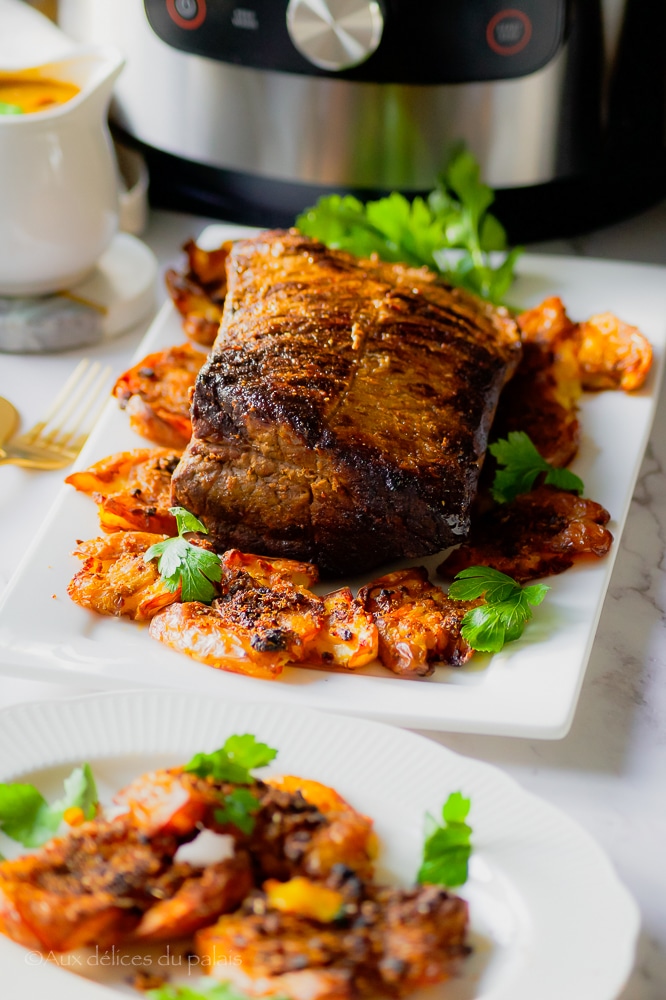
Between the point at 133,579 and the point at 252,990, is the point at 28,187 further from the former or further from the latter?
the point at 252,990

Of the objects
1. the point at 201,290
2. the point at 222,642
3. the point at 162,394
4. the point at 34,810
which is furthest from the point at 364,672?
the point at 201,290

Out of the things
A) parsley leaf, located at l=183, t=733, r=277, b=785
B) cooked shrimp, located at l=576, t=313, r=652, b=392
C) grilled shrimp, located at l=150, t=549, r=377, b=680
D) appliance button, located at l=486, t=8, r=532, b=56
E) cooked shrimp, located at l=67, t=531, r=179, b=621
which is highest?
appliance button, located at l=486, t=8, r=532, b=56

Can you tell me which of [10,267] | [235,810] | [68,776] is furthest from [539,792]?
[10,267]

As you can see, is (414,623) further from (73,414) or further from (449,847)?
(73,414)

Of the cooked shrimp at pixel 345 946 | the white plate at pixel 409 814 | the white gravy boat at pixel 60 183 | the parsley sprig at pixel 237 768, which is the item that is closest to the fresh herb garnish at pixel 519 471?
the white plate at pixel 409 814

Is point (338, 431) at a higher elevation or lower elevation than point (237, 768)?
higher

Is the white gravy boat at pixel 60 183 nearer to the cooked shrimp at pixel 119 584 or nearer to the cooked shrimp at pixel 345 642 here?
the cooked shrimp at pixel 119 584

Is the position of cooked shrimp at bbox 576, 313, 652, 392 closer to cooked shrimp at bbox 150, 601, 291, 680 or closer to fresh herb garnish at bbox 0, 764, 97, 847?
cooked shrimp at bbox 150, 601, 291, 680

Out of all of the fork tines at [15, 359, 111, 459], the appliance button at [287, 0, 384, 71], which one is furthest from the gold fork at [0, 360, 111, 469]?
the appliance button at [287, 0, 384, 71]
